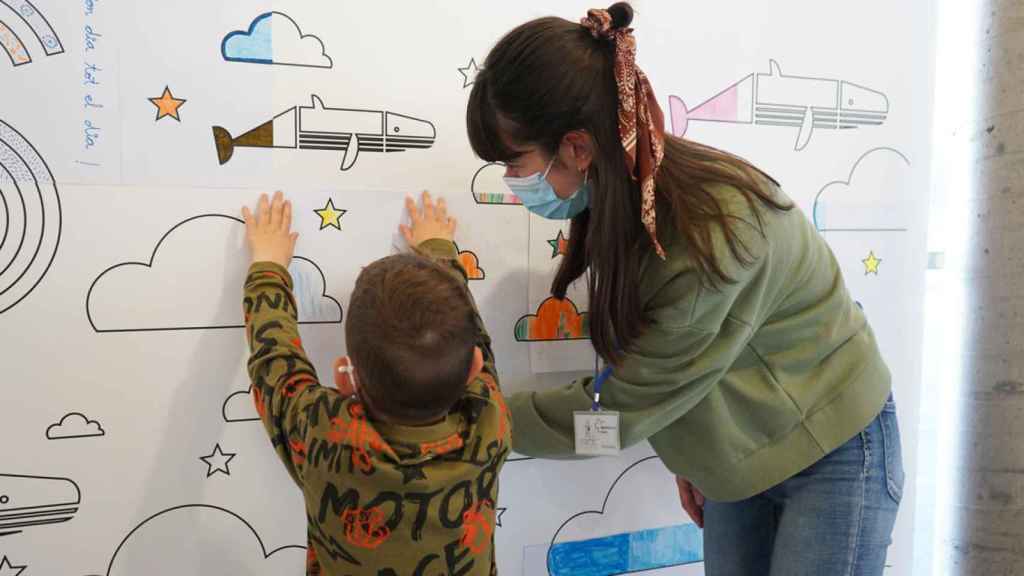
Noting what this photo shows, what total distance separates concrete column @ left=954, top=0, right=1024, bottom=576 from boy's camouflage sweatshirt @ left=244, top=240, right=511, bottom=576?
1227 mm

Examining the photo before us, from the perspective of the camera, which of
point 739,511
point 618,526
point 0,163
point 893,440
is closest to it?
point 0,163

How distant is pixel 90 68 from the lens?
3.59ft

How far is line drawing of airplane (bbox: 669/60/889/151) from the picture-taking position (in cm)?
148

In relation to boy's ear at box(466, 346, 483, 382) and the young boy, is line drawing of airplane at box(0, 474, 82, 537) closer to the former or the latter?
the young boy

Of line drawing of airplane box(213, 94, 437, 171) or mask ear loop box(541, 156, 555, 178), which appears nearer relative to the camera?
mask ear loop box(541, 156, 555, 178)

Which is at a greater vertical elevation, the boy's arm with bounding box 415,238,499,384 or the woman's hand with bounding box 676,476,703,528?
the boy's arm with bounding box 415,238,499,384

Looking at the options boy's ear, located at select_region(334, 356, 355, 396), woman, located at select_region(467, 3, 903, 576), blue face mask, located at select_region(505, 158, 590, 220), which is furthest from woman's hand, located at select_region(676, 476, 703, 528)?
boy's ear, located at select_region(334, 356, 355, 396)

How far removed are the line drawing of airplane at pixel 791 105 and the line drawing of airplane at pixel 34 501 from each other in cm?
122

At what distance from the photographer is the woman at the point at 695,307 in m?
0.95

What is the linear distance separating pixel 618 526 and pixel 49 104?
1239mm

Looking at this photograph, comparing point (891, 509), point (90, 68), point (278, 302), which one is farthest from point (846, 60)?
point (90, 68)

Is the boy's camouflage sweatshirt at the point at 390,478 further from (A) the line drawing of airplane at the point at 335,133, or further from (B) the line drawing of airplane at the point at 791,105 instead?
(B) the line drawing of airplane at the point at 791,105

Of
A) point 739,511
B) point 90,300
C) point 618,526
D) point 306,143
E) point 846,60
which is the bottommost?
point 618,526

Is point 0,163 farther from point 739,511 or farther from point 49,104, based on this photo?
point 739,511
